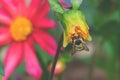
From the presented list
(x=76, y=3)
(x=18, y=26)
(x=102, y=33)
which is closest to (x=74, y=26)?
(x=76, y=3)

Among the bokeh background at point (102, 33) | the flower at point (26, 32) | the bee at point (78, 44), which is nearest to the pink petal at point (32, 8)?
the flower at point (26, 32)

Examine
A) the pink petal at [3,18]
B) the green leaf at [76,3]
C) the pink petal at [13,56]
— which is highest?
the green leaf at [76,3]

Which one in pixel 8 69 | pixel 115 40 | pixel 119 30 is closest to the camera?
pixel 8 69

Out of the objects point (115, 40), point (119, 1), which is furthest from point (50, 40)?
point (115, 40)

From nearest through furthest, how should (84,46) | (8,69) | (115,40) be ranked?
(84,46), (8,69), (115,40)

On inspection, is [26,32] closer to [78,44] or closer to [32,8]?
[32,8]

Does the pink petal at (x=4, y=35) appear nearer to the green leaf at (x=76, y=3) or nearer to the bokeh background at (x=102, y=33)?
the bokeh background at (x=102, y=33)

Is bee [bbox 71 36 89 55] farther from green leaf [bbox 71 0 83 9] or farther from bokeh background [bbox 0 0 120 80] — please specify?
bokeh background [bbox 0 0 120 80]

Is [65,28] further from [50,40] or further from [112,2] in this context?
[112,2]
